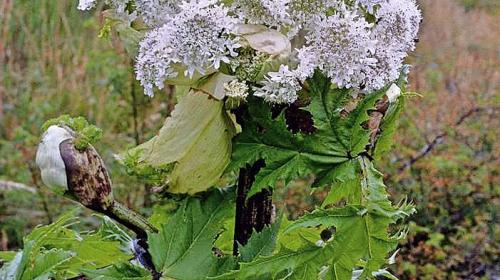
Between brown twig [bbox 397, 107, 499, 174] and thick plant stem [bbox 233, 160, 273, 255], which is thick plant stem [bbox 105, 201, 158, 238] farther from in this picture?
brown twig [bbox 397, 107, 499, 174]

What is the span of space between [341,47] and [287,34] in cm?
8

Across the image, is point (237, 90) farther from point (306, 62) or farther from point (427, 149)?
point (427, 149)

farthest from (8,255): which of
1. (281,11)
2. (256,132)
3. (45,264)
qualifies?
(281,11)

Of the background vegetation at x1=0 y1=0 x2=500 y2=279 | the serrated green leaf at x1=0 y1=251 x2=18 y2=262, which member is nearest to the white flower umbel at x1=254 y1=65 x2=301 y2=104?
the serrated green leaf at x1=0 y1=251 x2=18 y2=262

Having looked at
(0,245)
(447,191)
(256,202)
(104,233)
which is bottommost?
(0,245)

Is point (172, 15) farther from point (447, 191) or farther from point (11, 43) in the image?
point (11, 43)

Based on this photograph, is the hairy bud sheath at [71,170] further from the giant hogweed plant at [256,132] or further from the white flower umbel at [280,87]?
the white flower umbel at [280,87]

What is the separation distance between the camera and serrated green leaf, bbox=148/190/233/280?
2.95ft

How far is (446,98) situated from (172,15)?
8.58ft

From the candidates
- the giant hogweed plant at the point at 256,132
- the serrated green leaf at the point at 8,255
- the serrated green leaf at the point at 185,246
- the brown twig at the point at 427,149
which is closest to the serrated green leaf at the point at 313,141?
the giant hogweed plant at the point at 256,132

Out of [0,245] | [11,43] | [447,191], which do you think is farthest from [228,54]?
[11,43]

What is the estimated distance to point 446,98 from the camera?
3254 millimetres

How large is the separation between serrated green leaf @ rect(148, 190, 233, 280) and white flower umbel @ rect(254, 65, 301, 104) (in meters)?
0.19

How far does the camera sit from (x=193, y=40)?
0.76 m
